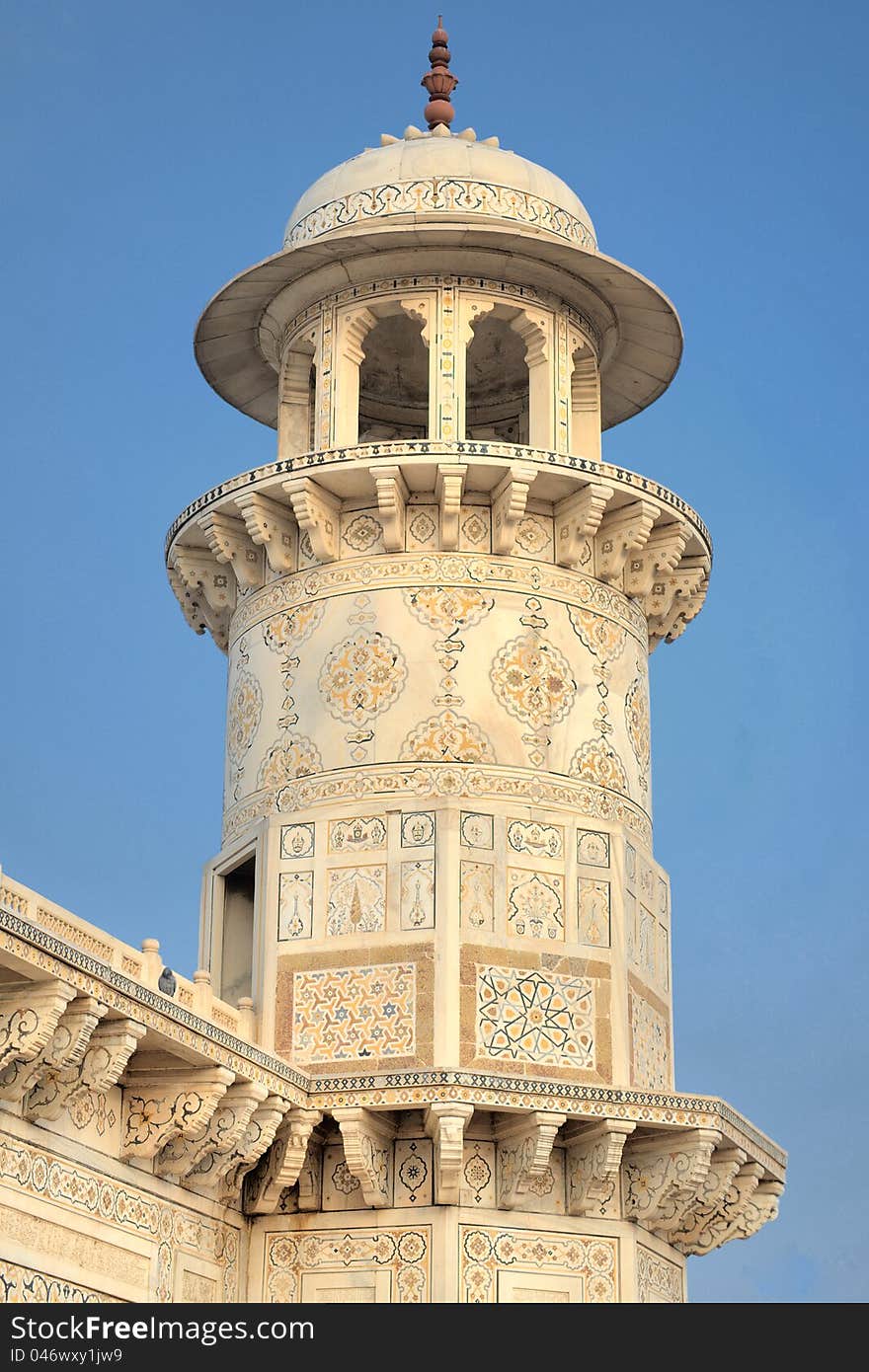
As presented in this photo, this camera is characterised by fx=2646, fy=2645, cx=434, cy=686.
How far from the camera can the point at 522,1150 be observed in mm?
19047

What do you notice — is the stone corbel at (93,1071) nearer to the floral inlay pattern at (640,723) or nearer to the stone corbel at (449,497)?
the stone corbel at (449,497)

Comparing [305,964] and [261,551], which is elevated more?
[261,551]

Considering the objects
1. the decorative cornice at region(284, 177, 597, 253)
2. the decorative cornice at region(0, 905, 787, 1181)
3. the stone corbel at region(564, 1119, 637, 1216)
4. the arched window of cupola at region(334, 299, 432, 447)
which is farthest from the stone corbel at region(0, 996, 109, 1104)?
the decorative cornice at region(284, 177, 597, 253)

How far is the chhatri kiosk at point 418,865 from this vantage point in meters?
18.0

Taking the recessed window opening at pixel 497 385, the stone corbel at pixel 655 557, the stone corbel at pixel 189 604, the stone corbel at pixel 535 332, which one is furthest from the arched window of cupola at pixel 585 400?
the stone corbel at pixel 189 604

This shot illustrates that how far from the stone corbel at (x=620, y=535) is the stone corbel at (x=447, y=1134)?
5062 millimetres

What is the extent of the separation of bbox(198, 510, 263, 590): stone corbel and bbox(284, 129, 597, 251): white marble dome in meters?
2.65

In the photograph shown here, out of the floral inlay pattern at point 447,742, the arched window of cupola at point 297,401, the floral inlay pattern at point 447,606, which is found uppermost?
the arched window of cupola at point 297,401

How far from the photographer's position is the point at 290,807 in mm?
20516

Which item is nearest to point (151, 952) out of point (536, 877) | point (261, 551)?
point (536, 877)

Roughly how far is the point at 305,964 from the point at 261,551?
3.78 metres

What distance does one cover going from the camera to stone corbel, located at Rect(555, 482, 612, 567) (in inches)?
832

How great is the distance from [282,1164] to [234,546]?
17.5 ft
